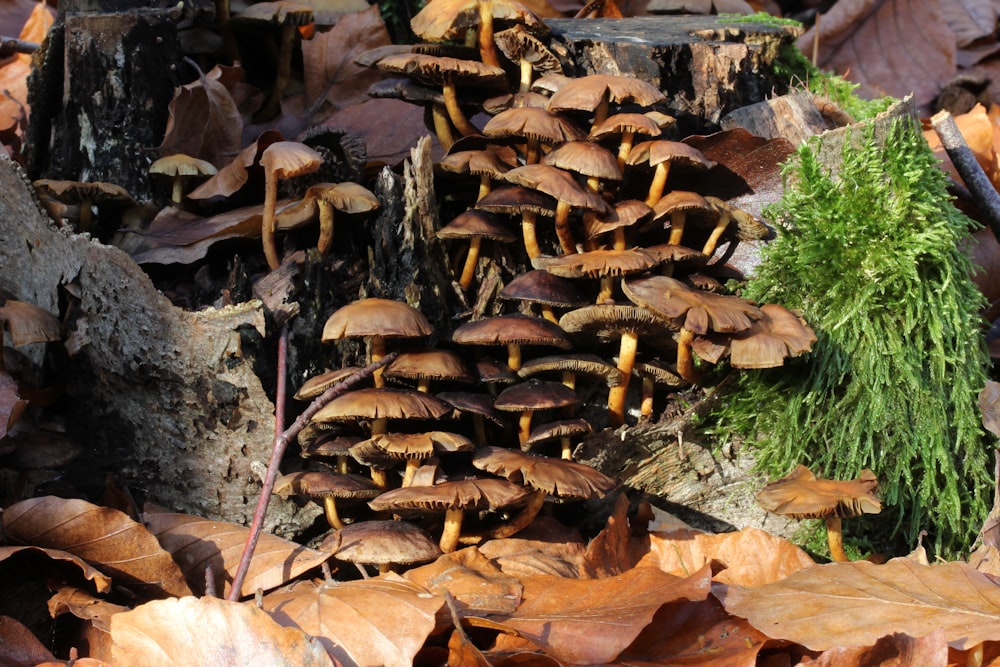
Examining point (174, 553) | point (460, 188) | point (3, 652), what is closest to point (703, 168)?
point (460, 188)

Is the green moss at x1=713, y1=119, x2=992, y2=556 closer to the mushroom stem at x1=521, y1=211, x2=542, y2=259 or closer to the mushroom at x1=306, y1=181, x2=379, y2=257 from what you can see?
the mushroom stem at x1=521, y1=211, x2=542, y2=259

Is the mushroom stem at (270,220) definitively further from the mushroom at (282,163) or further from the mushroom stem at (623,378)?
the mushroom stem at (623,378)

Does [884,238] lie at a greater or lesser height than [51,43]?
lesser

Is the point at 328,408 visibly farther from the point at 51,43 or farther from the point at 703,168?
the point at 51,43

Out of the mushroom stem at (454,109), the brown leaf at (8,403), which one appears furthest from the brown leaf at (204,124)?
the brown leaf at (8,403)

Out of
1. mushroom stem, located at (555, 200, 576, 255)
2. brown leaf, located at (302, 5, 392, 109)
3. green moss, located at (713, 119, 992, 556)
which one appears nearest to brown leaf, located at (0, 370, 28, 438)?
mushroom stem, located at (555, 200, 576, 255)
